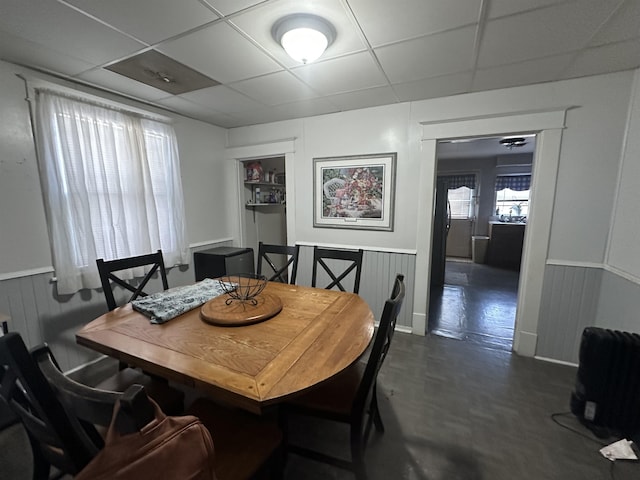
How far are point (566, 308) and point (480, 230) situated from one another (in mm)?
4703

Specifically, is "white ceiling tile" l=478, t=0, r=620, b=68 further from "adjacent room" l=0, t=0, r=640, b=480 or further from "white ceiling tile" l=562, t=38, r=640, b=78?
"white ceiling tile" l=562, t=38, r=640, b=78


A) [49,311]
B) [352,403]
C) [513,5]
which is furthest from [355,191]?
[49,311]

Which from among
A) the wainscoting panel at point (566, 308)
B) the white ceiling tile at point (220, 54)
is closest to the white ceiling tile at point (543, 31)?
the white ceiling tile at point (220, 54)

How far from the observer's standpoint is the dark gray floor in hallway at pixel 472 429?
1.41 meters

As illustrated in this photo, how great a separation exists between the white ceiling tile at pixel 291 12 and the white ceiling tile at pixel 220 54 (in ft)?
0.32

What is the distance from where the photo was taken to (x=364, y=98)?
2547 millimetres

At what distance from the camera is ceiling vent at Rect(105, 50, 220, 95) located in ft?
6.02

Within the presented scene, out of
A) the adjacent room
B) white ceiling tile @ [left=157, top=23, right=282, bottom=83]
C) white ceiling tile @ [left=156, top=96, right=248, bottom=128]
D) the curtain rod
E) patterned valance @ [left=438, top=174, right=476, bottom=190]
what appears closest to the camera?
the adjacent room

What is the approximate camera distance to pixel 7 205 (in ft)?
6.03

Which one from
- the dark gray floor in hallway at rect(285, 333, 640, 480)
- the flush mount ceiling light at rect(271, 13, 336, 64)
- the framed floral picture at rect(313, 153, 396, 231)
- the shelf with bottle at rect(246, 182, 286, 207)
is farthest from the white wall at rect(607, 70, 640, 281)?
the shelf with bottle at rect(246, 182, 286, 207)

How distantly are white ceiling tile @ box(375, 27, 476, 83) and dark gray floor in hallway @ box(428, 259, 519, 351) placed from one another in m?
2.48

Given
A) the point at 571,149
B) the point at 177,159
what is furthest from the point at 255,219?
the point at 571,149

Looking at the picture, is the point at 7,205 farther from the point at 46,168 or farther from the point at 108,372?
the point at 108,372

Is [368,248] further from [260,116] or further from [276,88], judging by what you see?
[260,116]
